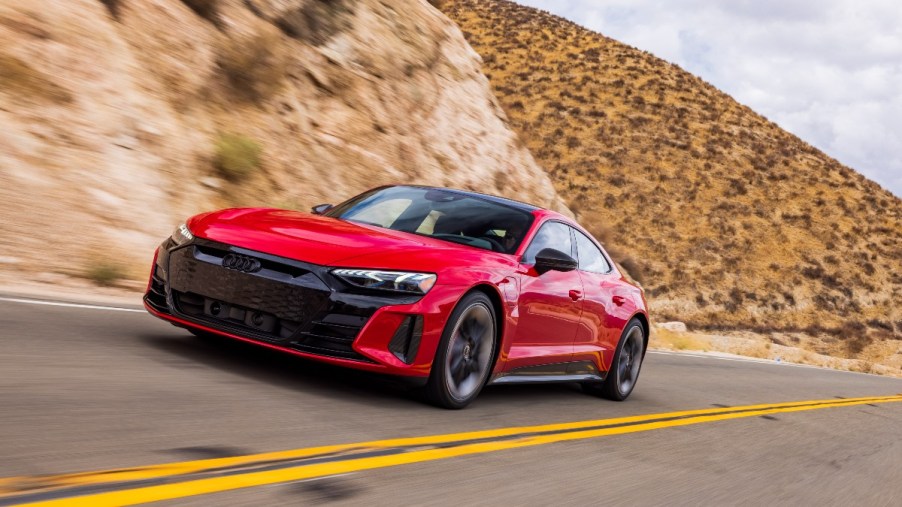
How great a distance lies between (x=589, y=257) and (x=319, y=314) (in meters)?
3.39

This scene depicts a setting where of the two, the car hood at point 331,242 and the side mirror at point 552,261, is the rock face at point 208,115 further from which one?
the side mirror at point 552,261

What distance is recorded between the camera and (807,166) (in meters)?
53.8

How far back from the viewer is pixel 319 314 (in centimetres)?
582

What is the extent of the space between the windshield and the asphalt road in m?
1.14

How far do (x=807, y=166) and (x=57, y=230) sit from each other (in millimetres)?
49311

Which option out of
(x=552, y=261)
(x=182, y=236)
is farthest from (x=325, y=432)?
(x=552, y=261)

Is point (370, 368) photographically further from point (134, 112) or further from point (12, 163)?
point (134, 112)

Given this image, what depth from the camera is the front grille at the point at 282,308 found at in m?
5.82

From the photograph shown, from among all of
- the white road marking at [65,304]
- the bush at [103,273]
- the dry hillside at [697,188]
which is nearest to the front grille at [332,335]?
the white road marking at [65,304]

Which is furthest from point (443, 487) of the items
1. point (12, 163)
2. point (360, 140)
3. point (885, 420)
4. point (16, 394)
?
point (360, 140)


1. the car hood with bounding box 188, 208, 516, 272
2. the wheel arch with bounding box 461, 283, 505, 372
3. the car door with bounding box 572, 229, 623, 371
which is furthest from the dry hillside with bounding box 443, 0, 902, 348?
the car hood with bounding box 188, 208, 516, 272

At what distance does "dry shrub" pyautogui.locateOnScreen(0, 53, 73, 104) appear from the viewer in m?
11.7

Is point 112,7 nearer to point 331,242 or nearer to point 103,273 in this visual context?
point 103,273

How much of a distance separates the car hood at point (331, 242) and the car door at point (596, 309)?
150 cm
